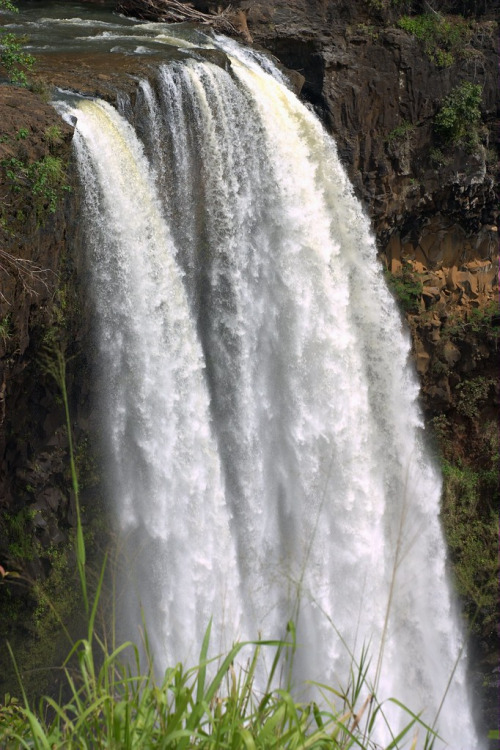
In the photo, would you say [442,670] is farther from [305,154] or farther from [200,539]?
[305,154]

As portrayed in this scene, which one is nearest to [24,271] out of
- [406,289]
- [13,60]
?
[13,60]

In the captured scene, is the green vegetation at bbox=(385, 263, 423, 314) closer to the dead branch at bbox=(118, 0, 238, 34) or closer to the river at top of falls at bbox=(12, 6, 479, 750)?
the river at top of falls at bbox=(12, 6, 479, 750)

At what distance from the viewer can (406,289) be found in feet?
51.4

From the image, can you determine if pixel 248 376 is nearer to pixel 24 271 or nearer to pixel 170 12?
pixel 24 271

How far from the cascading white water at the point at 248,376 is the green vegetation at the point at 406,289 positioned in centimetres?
176

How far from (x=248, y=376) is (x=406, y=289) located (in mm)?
5407

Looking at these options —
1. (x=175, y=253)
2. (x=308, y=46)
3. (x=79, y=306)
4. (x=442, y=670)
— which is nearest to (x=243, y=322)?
(x=175, y=253)

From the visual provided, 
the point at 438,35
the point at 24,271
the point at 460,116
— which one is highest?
the point at 438,35

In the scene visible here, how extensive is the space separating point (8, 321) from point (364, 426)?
20.3ft

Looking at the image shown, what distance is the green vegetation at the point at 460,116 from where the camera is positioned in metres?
15.5

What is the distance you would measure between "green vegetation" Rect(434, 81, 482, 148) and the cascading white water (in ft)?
11.1

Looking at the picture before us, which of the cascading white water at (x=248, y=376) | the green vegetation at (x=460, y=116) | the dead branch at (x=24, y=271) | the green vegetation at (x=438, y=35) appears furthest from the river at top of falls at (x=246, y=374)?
the green vegetation at (x=438, y=35)

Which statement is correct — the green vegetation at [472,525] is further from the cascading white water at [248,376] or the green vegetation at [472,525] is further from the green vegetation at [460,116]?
the green vegetation at [460,116]

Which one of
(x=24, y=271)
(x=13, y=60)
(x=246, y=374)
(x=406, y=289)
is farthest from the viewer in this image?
(x=406, y=289)
